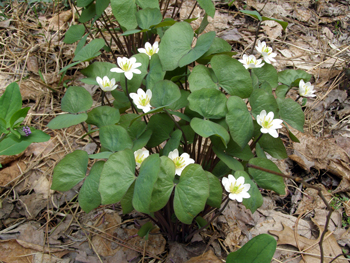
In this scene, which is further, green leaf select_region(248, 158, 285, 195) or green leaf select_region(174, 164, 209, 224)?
green leaf select_region(248, 158, 285, 195)

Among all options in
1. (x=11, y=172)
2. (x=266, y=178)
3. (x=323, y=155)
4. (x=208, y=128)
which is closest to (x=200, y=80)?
(x=208, y=128)

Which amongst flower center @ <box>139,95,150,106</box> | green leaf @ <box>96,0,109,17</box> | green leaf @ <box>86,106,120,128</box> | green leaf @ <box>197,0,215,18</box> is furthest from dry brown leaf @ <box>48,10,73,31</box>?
flower center @ <box>139,95,150,106</box>

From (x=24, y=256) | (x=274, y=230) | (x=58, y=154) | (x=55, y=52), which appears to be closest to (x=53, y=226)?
(x=24, y=256)

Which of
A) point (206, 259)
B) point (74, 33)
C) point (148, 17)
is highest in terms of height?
point (148, 17)

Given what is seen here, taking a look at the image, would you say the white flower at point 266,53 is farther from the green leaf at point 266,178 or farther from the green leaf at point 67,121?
the green leaf at point 67,121

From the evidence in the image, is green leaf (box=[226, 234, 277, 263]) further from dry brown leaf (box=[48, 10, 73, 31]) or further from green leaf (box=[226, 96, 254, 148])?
dry brown leaf (box=[48, 10, 73, 31])

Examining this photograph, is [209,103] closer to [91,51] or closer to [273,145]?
[273,145]
